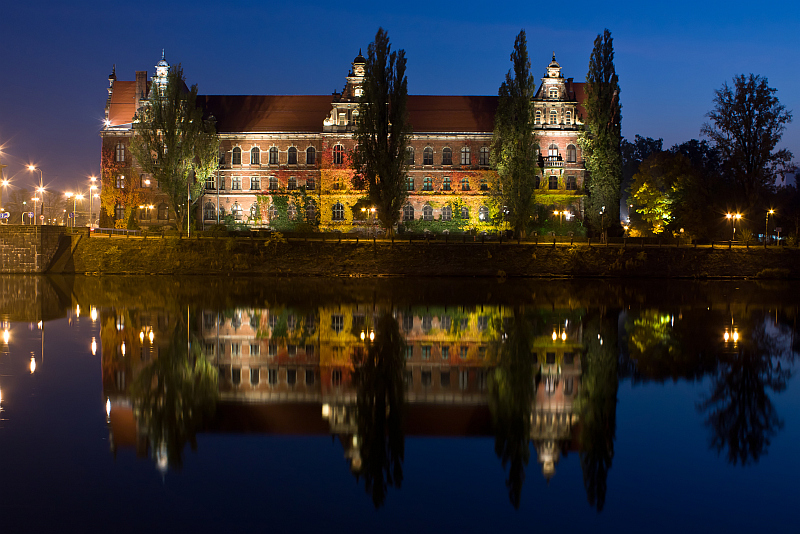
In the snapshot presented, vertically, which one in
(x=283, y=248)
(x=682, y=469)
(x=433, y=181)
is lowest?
(x=682, y=469)

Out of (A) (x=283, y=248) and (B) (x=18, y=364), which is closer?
(B) (x=18, y=364)

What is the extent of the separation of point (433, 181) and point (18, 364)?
4916cm

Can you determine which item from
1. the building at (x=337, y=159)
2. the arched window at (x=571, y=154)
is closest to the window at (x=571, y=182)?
the building at (x=337, y=159)

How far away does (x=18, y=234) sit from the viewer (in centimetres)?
4738

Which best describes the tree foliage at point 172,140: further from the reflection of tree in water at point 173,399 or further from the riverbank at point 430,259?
the reflection of tree in water at point 173,399

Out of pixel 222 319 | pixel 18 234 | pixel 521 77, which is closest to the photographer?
pixel 222 319

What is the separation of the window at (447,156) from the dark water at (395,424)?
3964 centimetres

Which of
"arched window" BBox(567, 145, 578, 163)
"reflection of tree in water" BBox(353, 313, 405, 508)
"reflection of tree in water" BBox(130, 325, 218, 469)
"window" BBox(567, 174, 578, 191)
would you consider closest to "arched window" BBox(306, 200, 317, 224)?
"window" BBox(567, 174, 578, 191)

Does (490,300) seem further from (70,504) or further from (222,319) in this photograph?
(70,504)

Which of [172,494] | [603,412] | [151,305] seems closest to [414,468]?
[172,494]

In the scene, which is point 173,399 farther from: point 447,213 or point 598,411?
point 447,213

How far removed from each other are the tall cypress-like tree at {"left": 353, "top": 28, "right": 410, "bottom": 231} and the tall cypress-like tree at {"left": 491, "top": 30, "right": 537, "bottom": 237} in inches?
320

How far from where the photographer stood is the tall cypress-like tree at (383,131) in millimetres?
48531

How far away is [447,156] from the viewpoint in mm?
64625
